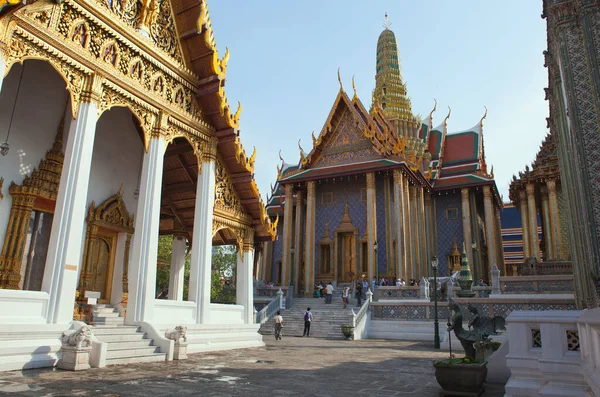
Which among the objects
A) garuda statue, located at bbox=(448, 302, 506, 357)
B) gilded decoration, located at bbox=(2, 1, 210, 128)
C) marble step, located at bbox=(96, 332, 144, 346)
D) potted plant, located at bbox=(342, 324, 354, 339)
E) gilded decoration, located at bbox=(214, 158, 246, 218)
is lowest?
potted plant, located at bbox=(342, 324, 354, 339)

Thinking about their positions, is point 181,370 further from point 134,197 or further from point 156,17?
point 156,17

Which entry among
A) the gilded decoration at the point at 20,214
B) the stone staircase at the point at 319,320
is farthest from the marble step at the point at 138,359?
the stone staircase at the point at 319,320

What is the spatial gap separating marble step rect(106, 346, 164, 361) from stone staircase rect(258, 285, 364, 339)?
8.02m

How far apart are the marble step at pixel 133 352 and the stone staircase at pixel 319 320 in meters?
8.02

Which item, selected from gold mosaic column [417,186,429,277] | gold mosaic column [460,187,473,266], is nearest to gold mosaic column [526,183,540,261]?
gold mosaic column [460,187,473,266]

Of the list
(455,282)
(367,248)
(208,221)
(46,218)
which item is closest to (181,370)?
(208,221)

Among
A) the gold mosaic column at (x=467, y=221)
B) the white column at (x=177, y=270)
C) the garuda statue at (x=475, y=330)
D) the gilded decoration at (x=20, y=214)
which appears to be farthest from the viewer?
the gold mosaic column at (x=467, y=221)

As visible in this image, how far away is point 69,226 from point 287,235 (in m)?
16.9

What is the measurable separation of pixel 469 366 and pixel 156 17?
25.3 feet

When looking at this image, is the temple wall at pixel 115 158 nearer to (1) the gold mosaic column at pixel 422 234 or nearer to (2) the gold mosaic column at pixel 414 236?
(2) the gold mosaic column at pixel 414 236

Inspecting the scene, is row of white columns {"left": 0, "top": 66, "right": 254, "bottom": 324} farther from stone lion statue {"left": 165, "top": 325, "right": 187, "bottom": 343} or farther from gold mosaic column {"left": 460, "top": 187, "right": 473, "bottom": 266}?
gold mosaic column {"left": 460, "top": 187, "right": 473, "bottom": 266}

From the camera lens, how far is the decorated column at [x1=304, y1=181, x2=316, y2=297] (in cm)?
2058

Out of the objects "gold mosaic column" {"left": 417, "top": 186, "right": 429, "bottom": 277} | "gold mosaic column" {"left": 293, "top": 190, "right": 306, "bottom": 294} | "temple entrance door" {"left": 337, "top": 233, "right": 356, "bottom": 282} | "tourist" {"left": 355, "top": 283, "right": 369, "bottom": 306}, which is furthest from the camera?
"gold mosaic column" {"left": 417, "top": 186, "right": 429, "bottom": 277}

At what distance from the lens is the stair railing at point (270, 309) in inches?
640
